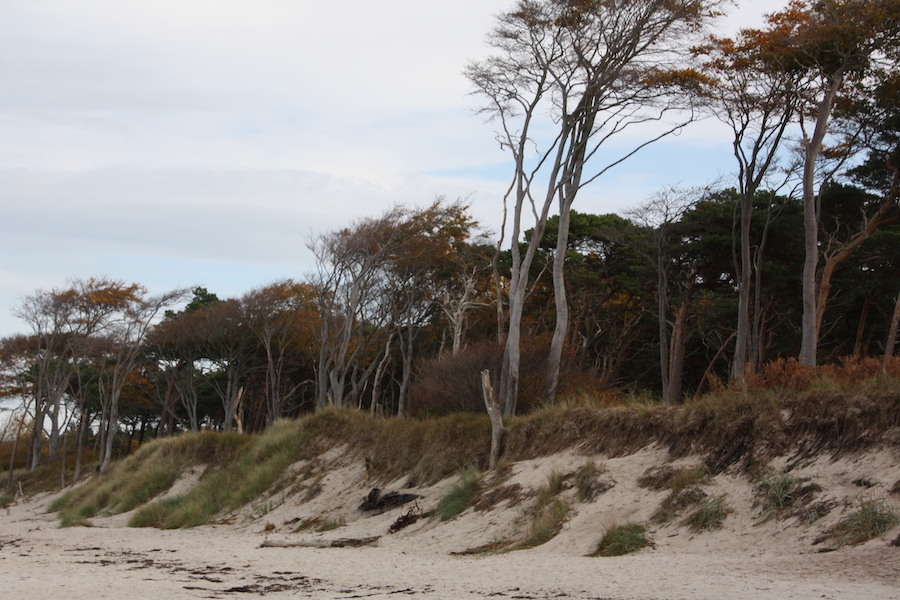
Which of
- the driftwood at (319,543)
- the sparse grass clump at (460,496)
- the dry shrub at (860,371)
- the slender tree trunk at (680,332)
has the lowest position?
the driftwood at (319,543)

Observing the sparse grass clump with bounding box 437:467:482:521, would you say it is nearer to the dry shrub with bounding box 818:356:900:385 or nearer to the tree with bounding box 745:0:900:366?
the dry shrub with bounding box 818:356:900:385

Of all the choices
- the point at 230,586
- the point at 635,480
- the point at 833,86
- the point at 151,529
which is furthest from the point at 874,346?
the point at 230,586

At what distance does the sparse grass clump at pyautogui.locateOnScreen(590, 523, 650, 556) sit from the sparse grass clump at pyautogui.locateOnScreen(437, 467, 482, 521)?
3.72m

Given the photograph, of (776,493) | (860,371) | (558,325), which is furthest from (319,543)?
(558,325)

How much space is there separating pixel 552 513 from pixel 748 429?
2971mm

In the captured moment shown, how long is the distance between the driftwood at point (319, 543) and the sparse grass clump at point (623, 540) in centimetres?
456

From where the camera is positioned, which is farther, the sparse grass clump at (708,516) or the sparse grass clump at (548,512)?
the sparse grass clump at (548,512)

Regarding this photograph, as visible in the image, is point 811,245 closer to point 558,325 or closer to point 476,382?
point 558,325

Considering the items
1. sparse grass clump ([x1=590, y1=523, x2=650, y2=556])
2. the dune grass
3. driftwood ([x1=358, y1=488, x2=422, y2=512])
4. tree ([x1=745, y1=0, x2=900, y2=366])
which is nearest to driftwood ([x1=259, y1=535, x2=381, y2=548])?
driftwood ([x1=358, y1=488, x2=422, y2=512])

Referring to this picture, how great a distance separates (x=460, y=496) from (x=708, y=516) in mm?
4900

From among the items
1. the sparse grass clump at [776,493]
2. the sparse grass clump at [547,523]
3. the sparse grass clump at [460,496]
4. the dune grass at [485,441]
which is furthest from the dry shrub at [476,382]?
the sparse grass clump at [776,493]

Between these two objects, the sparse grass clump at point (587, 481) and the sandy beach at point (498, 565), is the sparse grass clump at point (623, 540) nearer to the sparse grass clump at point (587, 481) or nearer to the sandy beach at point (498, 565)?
the sandy beach at point (498, 565)

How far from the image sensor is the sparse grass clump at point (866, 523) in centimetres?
805

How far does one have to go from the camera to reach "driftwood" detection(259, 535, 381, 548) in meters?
12.9
